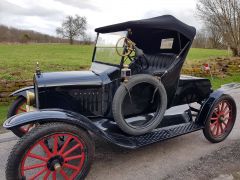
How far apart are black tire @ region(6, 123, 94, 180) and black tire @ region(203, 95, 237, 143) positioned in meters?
2.07

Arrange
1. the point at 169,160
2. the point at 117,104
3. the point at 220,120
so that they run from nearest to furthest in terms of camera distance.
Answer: the point at 117,104 < the point at 169,160 < the point at 220,120

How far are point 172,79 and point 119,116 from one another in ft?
3.75

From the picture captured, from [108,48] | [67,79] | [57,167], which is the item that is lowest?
[57,167]

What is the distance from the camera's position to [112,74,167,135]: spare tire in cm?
338

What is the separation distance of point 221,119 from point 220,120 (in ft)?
0.09

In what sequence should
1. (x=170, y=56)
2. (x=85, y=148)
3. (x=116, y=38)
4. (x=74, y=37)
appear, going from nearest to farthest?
(x=85, y=148), (x=116, y=38), (x=170, y=56), (x=74, y=37)

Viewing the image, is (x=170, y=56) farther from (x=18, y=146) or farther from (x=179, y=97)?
(x=18, y=146)

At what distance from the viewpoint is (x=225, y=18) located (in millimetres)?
13984

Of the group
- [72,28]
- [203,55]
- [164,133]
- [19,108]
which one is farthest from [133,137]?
[72,28]

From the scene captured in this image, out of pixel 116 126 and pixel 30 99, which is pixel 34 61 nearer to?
pixel 30 99

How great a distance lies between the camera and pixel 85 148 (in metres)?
2.96

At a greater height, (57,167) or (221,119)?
(221,119)

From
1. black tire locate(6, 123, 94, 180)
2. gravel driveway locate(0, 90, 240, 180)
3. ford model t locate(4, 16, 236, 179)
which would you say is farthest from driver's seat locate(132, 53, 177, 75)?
black tire locate(6, 123, 94, 180)

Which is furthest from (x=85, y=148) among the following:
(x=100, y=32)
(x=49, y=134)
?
(x=100, y=32)
